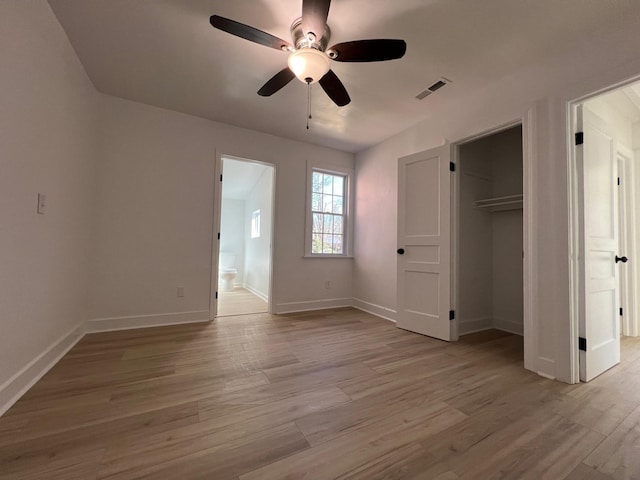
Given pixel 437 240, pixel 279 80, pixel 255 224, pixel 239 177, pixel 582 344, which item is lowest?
pixel 582 344

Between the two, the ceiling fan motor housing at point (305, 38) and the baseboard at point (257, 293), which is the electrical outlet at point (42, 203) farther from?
the baseboard at point (257, 293)

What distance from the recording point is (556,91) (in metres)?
2.03

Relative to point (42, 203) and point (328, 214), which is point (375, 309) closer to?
point (328, 214)

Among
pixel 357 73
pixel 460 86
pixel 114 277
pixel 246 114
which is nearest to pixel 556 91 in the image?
pixel 460 86

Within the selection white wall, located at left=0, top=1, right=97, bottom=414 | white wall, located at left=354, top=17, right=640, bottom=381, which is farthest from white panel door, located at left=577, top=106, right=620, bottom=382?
white wall, located at left=0, top=1, right=97, bottom=414

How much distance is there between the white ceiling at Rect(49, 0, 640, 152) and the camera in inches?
67.4

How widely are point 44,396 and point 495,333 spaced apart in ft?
13.3

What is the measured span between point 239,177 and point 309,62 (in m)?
4.14

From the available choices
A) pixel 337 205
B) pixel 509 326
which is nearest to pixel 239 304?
pixel 337 205

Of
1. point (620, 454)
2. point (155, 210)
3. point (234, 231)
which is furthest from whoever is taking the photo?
point (234, 231)

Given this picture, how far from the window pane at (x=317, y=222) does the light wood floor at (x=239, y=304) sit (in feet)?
4.75

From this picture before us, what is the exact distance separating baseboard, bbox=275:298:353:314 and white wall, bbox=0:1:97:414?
2.24 meters

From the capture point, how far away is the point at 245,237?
682 cm

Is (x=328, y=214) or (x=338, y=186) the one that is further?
(x=338, y=186)
